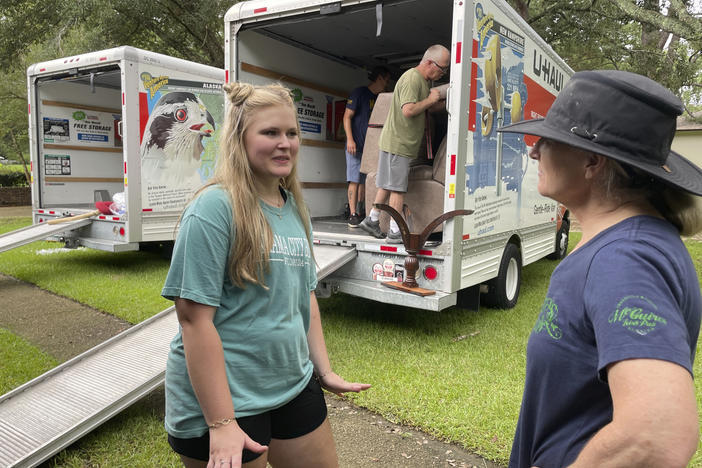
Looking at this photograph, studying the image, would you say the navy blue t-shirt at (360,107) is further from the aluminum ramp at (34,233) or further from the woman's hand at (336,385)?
the woman's hand at (336,385)

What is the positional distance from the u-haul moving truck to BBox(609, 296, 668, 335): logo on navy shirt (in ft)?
20.4

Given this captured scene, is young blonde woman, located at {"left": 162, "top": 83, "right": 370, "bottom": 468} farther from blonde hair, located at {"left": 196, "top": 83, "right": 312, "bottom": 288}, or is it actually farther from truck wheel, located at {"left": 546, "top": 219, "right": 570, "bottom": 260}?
truck wheel, located at {"left": 546, "top": 219, "right": 570, "bottom": 260}

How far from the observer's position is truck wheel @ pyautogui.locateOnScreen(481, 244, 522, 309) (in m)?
5.61

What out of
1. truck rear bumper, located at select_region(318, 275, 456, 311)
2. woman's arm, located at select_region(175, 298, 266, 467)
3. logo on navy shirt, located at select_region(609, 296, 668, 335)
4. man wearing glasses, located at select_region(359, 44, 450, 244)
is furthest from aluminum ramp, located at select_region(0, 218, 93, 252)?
logo on navy shirt, located at select_region(609, 296, 668, 335)

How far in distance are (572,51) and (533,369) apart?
17721 millimetres

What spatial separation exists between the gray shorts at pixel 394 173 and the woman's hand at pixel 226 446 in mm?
3635

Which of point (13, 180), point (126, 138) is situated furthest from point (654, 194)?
point (13, 180)

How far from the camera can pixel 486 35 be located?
4.42 metres

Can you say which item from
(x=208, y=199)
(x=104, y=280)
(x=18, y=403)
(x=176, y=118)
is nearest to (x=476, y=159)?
(x=208, y=199)

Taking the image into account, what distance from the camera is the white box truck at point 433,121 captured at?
428cm

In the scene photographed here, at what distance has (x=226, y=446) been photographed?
1.37 metres

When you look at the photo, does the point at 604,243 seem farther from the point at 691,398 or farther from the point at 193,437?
the point at 193,437

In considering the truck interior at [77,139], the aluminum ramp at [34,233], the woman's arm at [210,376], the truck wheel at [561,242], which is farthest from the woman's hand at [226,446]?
the truck wheel at [561,242]

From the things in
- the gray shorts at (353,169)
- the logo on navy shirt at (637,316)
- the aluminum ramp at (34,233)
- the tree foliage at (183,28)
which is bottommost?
the aluminum ramp at (34,233)
